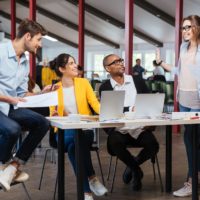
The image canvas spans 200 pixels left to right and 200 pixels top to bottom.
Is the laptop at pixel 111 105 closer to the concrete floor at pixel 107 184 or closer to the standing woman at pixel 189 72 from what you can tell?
the standing woman at pixel 189 72

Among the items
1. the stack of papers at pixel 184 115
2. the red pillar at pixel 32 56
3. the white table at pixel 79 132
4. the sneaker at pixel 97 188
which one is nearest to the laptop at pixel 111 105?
the white table at pixel 79 132

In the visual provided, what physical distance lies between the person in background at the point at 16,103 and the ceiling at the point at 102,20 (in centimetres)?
953

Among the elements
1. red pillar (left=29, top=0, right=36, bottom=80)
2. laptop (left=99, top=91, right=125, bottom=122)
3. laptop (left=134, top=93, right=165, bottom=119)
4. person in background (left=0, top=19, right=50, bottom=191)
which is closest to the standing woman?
laptop (left=134, top=93, right=165, bottom=119)

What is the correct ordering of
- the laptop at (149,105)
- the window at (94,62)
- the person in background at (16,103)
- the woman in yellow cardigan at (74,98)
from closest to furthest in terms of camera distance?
the person in background at (16,103)
the laptop at (149,105)
the woman in yellow cardigan at (74,98)
the window at (94,62)

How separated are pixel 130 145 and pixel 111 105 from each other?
0.98m

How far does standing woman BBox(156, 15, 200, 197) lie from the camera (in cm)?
373

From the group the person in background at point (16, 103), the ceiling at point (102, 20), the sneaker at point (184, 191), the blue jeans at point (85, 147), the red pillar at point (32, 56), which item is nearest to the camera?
the person in background at point (16, 103)

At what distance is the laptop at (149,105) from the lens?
3356 millimetres

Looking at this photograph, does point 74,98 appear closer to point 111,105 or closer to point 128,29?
point 111,105

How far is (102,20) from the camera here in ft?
53.2

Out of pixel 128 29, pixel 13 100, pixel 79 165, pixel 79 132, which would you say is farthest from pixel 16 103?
pixel 128 29

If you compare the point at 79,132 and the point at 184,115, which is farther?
the point at 184,115

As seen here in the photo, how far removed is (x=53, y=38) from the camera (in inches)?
819

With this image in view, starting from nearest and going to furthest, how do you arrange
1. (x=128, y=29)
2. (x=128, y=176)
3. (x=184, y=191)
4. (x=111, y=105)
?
(x=111, y=105) → (x=184, y=191) → (x=128, y=176) → (x=128, y=29)
